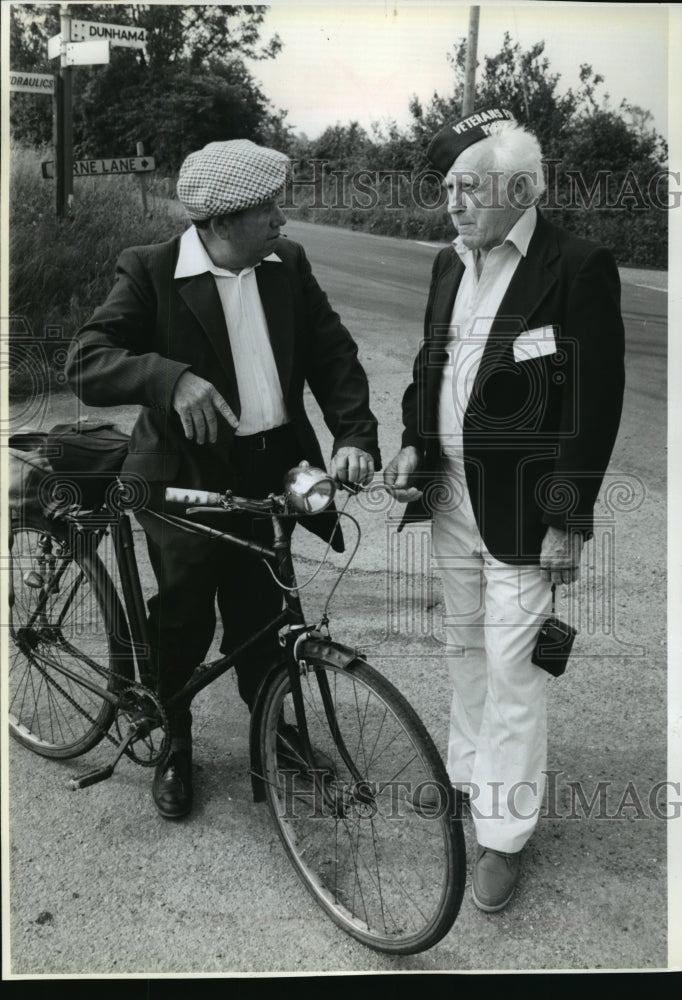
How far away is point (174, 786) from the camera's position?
3131 mm

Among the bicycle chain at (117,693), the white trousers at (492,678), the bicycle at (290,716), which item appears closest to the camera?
the bicycle at (290,716)

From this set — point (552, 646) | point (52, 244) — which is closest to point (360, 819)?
point (552, 646)

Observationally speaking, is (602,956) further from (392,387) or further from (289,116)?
(289,116)

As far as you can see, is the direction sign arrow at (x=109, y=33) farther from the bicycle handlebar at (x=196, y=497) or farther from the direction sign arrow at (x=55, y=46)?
the bicycle handlebar at (x=196, y=497)

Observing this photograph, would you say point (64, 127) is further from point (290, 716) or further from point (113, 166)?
point (290, 716)

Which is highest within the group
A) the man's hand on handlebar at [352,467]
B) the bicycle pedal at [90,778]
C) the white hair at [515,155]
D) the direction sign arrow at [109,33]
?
the direction sign arrow at [109,33]

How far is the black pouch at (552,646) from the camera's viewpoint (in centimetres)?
269

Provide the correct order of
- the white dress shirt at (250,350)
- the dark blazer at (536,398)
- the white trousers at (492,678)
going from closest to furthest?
the dark blazer at (536,398)
the white trousers at (492,678)
the white dress shirt at (250,350)

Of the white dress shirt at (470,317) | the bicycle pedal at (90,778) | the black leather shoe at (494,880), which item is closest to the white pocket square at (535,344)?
the white dress shirt at (470,317)

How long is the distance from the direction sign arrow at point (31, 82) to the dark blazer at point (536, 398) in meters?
1.28

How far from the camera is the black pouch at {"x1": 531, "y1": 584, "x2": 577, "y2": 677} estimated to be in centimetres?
269

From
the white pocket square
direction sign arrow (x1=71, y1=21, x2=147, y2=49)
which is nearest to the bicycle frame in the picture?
the white pocket square

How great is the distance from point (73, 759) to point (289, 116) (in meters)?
2.22

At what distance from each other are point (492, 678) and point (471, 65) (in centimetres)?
183
